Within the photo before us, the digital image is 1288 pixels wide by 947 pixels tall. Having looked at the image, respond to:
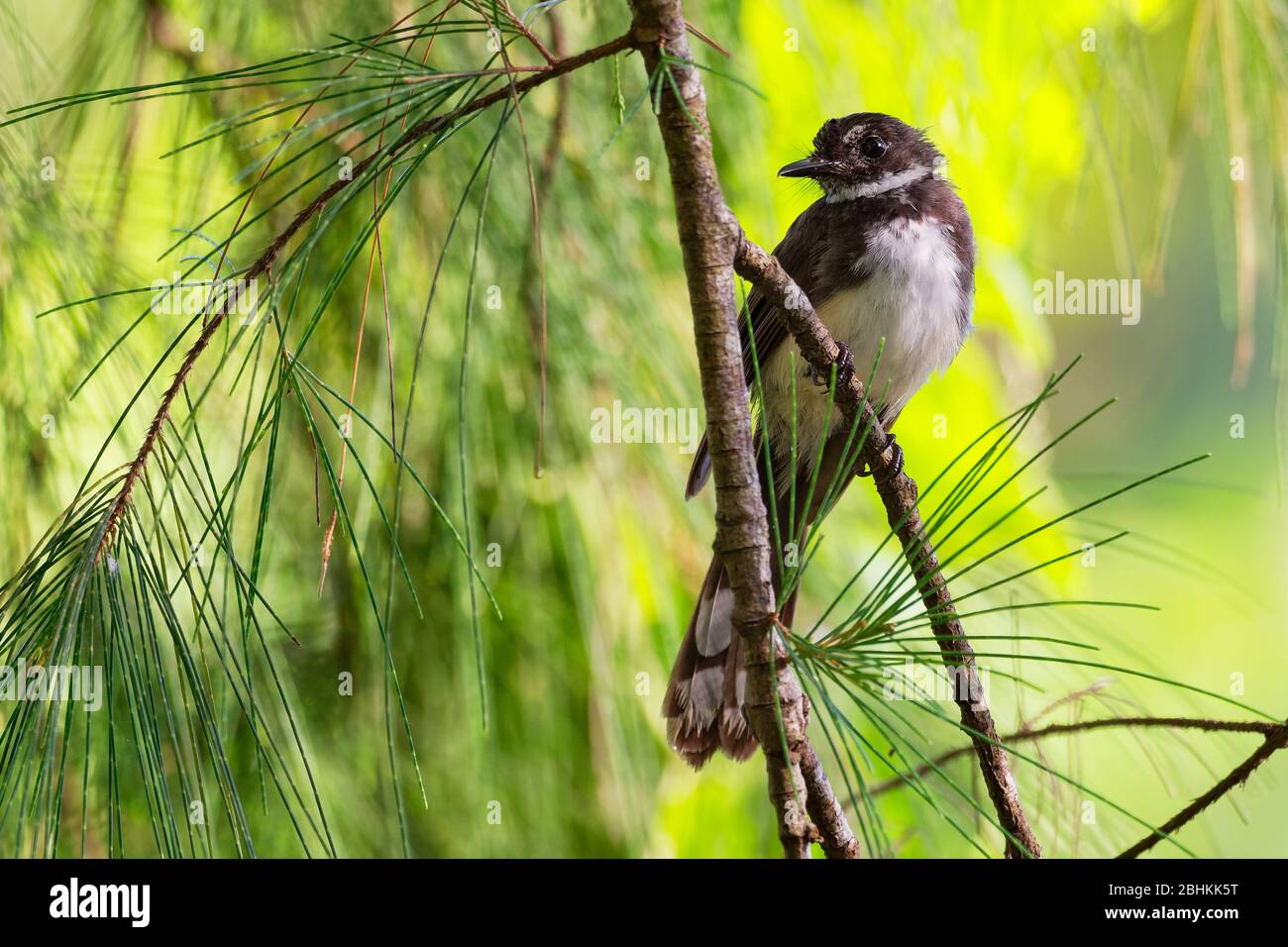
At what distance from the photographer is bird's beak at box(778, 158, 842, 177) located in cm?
278

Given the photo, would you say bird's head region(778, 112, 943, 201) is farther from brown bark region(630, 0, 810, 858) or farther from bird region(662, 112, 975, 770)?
brown bark region(630, 0, 810, 858)

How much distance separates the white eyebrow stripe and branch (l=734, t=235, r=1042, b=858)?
4.26 ft

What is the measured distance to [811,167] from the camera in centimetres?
284

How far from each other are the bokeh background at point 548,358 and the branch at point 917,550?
386 millimetres

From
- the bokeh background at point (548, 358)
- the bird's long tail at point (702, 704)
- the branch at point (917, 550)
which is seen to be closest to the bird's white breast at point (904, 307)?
the bokeh background at point (548, 358)

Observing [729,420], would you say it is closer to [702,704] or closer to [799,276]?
[702,704]

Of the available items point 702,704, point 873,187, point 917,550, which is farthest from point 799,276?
point 917,550

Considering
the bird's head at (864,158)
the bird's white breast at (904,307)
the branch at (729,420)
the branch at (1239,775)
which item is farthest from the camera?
the bird's head at (864,158)

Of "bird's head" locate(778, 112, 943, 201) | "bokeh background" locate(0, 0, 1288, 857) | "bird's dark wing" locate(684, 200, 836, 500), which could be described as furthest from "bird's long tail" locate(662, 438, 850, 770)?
"bird's head" locate(778, 112, 943, 201)

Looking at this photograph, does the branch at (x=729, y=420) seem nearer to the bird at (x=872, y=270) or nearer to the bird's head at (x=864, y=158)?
the bird at (x=872, y=270)

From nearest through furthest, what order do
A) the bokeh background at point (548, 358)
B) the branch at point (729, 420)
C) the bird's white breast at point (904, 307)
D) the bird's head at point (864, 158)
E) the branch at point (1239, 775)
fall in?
the branch at point (729, 420), the branch at point (1239, 775), the bokeh background at point (548, 358), the bird's white breast at point (904, 307), the bird's head at point (864, 158)

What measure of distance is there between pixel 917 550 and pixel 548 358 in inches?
36.6

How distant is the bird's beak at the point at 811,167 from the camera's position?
2.78 meters

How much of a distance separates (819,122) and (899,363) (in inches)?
27.2
